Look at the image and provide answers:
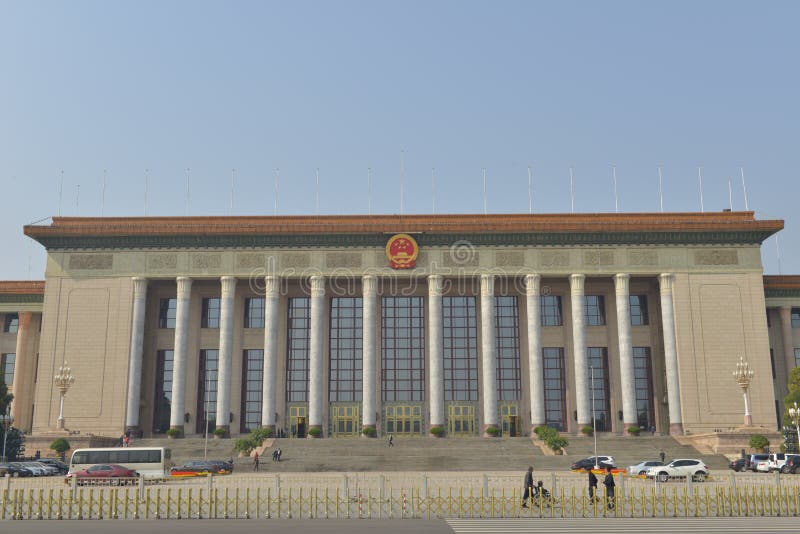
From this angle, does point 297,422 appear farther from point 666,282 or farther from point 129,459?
point 666,282

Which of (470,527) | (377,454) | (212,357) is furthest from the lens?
(212,357)

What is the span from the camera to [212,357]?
60.5m

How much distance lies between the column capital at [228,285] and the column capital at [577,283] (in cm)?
2422

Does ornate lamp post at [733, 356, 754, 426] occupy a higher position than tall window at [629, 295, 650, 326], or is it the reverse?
tall window at [629, 295, 650, 326]

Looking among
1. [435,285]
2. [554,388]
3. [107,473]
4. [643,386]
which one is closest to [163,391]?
[107,473]

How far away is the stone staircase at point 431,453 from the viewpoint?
155 ft

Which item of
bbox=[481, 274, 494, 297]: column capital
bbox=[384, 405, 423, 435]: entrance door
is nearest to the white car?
bbox=[481, 274, 494, 297]: column capital

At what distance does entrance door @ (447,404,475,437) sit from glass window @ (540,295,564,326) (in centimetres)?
866

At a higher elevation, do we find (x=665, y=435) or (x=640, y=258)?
(x=640, y=258)

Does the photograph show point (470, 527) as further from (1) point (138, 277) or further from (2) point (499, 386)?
(1) point (138, 277)

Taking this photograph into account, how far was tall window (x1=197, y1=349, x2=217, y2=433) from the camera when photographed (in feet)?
194

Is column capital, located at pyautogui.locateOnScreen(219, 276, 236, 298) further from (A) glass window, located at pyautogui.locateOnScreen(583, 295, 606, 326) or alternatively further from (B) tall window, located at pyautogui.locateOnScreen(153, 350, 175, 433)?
(A) glass window, located at pyautogui.locateOnScreen(583, 295, 606, 326)

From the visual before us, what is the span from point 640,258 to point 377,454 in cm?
2377

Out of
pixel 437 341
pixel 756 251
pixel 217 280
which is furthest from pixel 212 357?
pixel 756 251
